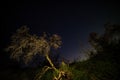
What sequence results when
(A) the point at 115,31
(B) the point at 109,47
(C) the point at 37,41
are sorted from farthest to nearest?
(A) the point at 115,31 → (B) the point at 109,47 → (C) the point at 37,41

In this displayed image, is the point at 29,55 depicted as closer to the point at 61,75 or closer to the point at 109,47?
the point at 61,75

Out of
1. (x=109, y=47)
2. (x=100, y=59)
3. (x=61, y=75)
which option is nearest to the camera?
(x=61, y=75)

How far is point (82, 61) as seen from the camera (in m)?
8.11

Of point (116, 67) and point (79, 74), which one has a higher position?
point (79, 74)

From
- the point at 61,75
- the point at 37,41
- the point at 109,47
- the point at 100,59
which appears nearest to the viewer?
the point at 61,75

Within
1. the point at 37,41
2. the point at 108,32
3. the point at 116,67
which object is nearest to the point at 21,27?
the point at 37,41

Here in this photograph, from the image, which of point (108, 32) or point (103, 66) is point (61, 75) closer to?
point (103, 66)

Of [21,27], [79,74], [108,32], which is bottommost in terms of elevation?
[79,74]

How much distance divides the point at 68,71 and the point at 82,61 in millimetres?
1637

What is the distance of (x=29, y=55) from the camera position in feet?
22.3

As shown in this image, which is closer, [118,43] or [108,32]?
[118,43]

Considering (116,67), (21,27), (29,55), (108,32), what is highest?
(21,27)

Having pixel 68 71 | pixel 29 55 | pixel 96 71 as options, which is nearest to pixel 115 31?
pixel 96 71

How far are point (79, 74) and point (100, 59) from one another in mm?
1332
